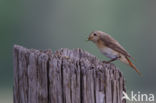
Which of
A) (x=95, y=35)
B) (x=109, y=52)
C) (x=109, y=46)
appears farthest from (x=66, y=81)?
(x=109, y=52)

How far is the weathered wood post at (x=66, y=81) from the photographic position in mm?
4199

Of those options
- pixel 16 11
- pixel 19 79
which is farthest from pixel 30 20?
pixel 19 79

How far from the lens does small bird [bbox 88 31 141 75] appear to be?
6384 mm

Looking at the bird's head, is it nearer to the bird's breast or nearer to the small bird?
the small bird

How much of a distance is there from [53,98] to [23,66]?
472mm

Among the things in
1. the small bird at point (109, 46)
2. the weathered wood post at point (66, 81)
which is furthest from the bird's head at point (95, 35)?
the weathered wood post at point (66, 81)

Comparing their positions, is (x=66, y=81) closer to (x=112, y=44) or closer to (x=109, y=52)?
(x=112, y=44)

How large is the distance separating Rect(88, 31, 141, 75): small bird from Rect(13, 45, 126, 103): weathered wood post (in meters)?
1.92

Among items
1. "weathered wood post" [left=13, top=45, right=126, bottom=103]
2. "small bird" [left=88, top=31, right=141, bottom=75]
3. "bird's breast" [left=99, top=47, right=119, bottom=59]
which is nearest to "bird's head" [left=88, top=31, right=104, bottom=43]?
"small bird" [left=88, top=31, right=141, bottom=75]

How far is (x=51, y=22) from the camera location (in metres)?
29.5

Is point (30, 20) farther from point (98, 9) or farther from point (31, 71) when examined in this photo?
point (31, 71)

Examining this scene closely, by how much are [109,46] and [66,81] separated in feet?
7.92

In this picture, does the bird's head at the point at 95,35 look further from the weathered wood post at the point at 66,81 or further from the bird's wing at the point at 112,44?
the weathered wood post at the point at 66,81

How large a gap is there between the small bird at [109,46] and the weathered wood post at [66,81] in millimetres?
1921
